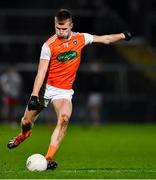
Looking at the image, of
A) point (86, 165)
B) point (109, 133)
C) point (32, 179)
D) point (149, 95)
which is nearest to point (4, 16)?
point (149, 95)

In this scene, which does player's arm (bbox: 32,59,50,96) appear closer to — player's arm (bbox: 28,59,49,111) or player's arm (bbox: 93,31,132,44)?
player's arm (bbox: 28,59,49,111)

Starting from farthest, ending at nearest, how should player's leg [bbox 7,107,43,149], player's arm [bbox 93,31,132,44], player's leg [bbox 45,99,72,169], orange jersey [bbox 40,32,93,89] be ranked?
player's leg [bbox 7,107,43,149] < player's arm [bbox 93,31,132,44] < orange jersey [bbox 40,32,93,89] < player's leg [bbox 45,99,72,169]

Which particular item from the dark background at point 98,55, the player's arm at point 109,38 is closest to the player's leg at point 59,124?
the player's arm at point 109,38

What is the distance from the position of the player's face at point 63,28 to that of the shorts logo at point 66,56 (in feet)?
0.89

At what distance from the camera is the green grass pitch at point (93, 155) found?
12516mm

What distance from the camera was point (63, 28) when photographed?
1334 cm

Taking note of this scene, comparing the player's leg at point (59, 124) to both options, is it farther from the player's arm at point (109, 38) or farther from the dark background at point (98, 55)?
the dark background at point (98, 55)

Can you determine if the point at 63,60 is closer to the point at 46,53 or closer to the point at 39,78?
the point at 46,53

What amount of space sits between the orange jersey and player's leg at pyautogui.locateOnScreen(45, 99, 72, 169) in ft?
1.08

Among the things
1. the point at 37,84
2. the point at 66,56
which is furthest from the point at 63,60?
the point at 37,84

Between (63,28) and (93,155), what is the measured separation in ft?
15.1

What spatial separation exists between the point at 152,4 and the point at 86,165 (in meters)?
23.1

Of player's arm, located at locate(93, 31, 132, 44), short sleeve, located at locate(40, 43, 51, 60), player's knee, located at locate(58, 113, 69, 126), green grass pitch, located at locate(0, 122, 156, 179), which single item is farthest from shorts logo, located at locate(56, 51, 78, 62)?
green grass pitch, located at locate(0, 122, 156, 179)

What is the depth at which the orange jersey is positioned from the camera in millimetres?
13562
